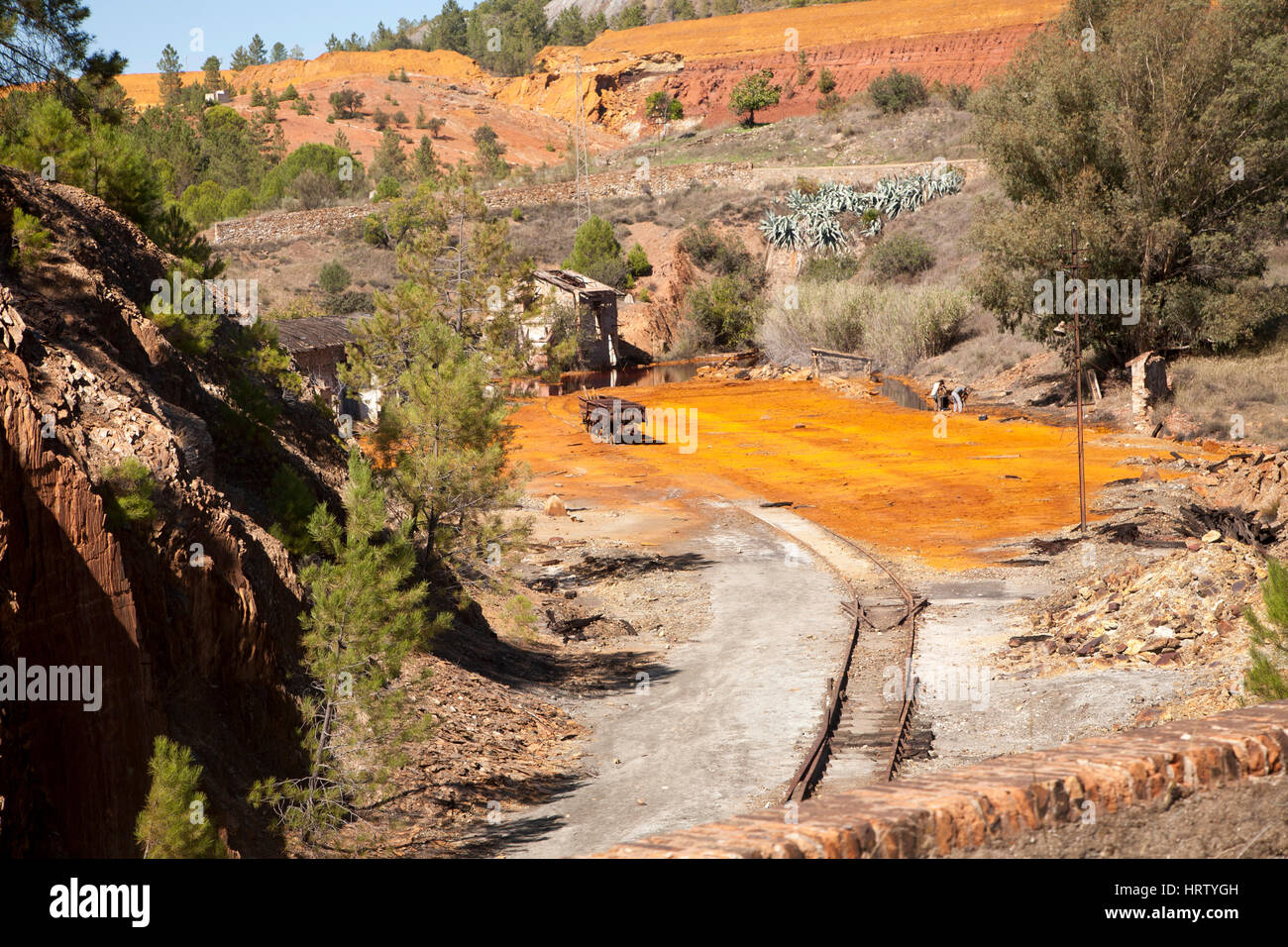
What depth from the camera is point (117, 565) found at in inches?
333

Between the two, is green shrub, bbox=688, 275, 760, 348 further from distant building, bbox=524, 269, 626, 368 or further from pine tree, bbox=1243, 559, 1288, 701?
pine tree, bbox=1243, 559, 1288, 701

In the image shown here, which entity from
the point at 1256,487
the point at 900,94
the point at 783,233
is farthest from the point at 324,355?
the point at 900,94

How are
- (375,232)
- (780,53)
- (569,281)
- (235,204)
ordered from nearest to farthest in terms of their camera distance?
(569,281) < (375,232) < (235,204) < (780,53)

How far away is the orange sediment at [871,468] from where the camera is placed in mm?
28391

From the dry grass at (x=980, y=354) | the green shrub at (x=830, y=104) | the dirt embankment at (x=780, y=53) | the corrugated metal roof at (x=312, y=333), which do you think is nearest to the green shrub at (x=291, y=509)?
the corrugated metal roof at (x=312, y=333)

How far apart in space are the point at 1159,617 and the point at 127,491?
583 inches

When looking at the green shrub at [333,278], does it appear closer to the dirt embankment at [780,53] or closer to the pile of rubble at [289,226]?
the pile of rubble at [289,226]

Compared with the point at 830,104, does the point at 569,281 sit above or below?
below

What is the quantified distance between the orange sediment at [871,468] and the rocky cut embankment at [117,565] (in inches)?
644

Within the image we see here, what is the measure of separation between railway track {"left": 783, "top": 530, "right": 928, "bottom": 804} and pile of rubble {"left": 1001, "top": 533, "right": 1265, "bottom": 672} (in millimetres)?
2088

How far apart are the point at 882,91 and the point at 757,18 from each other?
5032 cm

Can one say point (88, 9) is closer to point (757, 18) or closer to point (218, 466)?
point (218, 466)

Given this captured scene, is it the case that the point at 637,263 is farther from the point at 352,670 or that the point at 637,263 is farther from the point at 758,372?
the point at 352,670
